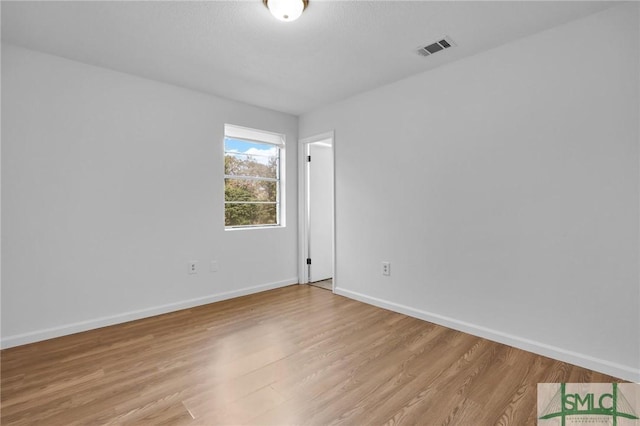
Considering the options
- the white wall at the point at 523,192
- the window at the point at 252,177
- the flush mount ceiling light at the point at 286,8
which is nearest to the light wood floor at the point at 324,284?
the white wall at the point at 523,192

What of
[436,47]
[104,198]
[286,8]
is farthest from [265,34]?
[104,198]

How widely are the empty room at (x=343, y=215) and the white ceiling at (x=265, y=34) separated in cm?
2

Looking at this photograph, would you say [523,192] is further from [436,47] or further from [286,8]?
[286,8]

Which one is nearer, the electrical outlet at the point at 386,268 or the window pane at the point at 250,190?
the electrical outlet at the point at 386,268

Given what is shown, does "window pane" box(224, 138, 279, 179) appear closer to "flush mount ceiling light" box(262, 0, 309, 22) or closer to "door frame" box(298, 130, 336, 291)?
"door frame" box(298, 130, 336, 291)

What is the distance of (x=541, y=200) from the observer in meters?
2.39

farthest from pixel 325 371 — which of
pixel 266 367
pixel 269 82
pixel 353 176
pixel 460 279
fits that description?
pixel 269 82

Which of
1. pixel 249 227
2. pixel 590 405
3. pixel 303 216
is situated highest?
pixel 303 216

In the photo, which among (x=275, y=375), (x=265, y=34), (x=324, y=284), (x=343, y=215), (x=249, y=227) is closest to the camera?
(x=275, y=375)

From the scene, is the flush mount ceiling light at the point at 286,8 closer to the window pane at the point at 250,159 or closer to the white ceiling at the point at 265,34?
the white ceiling at the point at 265,34

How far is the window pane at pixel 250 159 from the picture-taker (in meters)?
3.98

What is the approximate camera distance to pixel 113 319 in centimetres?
301

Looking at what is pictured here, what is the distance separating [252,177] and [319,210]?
1.13 meters

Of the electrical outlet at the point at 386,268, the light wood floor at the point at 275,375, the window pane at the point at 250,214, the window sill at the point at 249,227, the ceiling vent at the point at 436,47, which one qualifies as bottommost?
the light wood floor at the point at 275,375
